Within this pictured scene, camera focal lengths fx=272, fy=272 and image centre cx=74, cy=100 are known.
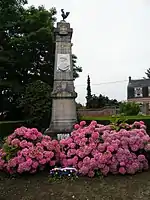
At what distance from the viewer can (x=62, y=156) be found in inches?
222

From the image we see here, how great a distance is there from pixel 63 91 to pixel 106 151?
20.0 feet

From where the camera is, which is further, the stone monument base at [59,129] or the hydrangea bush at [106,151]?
the stone monument base at [59,129]

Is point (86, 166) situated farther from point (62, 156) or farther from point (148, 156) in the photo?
point (148, 156)

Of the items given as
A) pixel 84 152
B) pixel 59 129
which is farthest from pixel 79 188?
pixel 59 129

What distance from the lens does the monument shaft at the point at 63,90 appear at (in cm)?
1088

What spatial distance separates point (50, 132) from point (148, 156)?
5.41 meters

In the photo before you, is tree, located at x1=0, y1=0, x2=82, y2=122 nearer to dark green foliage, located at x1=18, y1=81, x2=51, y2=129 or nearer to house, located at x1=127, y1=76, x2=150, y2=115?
dark green foliage, located at x1=18, y1=81, x2=51, y2=129

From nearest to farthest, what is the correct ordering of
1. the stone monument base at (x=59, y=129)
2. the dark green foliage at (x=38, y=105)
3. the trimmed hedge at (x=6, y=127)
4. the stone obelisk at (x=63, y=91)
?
the stone monument base at (x=59, y=129) → the stone obelisk at (x=63, y=91) → the dark green foliage at (x=38, y=105) → the trimmed hedge at (x=6, y=127)

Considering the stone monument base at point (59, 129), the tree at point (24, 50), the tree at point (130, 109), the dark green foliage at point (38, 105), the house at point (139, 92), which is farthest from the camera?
the house at point (139, 92)

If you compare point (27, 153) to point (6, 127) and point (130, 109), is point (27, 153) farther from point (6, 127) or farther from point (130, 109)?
point (130, 109)

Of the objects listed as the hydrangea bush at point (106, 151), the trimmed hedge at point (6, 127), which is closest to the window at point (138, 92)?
the trimmed hedge at point (6, 127)

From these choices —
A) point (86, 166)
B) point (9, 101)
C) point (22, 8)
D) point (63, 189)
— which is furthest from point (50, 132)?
point (22, 8)

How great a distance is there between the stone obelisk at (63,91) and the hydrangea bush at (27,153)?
4697 millimetres

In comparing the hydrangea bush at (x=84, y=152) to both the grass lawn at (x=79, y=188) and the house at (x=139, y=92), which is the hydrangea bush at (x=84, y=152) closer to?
the grass lawn at (x=79, y=188)
